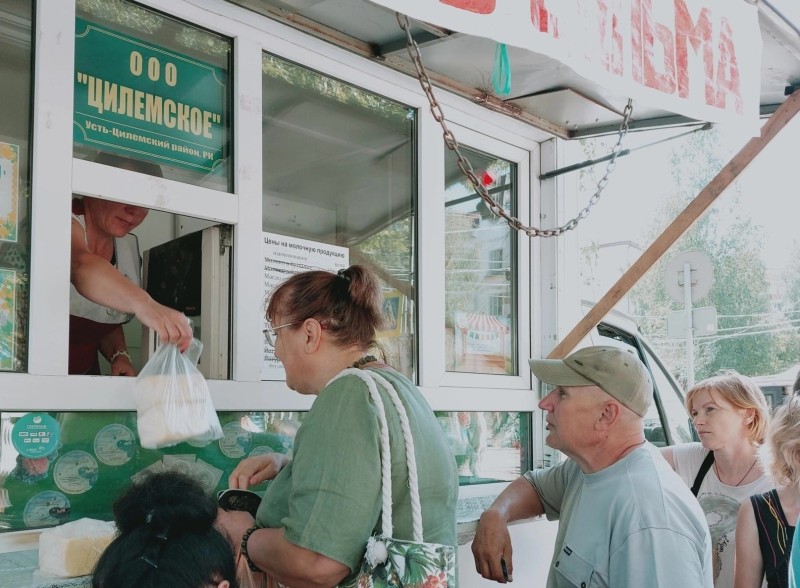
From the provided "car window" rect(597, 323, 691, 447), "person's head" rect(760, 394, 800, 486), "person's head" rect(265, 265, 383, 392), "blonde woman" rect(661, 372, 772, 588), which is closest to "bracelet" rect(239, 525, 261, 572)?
"person's head" rect(265, 265, 383, 392)

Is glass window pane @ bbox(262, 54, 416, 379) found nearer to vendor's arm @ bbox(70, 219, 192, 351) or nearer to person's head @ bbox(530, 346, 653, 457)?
vendor's arm @ bbox(70, 219, 192, 351)

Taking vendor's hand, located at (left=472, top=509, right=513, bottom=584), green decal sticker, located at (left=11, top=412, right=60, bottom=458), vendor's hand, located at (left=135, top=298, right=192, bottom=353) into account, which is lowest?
vendor's hand, located at (left=472, top=509, right=513, bottom=584)

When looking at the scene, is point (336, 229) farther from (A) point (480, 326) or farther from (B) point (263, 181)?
(A) point (480, 326)

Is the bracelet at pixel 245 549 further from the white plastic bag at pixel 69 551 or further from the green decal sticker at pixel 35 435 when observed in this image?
the green decal sticker at pixel 35 435

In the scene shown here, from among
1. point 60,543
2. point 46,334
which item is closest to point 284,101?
point 46,334

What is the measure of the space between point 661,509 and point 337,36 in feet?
7.34

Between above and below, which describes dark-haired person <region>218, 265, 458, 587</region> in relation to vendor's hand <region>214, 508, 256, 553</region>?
above

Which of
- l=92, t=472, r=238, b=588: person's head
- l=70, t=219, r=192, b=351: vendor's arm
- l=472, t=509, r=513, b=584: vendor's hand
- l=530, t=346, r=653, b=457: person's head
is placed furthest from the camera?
l=472, t=509, r=513, b=584: vendor's hand

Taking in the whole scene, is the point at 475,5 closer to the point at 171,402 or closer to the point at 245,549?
the point at 171,402

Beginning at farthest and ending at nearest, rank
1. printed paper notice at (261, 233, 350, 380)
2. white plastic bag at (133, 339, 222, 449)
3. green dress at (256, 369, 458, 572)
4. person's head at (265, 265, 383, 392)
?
printed paper notice at (261, 233, 350, 380) → white plastic bag at (133, 339, 222, 449) → person's head at (265, 265, 383, 392) → green dress at (256, 369, 458, 572)

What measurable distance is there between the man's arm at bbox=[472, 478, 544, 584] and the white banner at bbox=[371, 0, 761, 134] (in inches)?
59.3

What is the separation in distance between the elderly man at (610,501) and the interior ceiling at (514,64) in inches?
58.4

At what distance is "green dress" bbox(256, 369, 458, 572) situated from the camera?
2.01 meters

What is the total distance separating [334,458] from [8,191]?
1.32 meters
